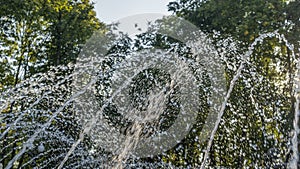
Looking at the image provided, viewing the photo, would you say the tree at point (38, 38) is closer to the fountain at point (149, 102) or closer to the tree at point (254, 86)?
the fountain at point (149, 102)

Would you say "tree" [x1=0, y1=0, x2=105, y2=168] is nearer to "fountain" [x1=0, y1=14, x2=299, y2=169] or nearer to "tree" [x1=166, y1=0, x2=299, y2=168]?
"fountain" [x1=0, y1=14, x2=299, y2=169]

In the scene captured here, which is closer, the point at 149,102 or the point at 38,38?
the point at 149,102

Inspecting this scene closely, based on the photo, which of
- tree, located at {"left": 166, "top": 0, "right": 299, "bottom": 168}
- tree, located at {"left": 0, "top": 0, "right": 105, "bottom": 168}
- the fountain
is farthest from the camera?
tree, located at {"left": 0, "top": 0, "right": 105, "bottom": 168}

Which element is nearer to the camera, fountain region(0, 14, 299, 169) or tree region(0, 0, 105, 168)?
fountain region(0, 14, 299, 169)

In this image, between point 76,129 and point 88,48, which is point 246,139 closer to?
point 76,129

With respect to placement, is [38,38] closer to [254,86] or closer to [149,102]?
[149,102]

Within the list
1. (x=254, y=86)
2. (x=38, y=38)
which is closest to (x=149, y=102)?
(x=254, y=86)

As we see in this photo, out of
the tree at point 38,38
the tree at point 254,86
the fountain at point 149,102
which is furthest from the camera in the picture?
the tree at point 38,38

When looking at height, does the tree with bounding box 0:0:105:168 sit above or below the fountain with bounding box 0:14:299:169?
above

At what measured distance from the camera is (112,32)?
38.6ft

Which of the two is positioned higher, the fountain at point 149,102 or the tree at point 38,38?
the tree at point 38,38

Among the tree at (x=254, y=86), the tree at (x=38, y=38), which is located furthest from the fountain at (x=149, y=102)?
the tree at (x=38, y=38)

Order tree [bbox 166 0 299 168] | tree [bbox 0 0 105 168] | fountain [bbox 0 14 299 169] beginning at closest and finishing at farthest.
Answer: tree [bbox 166 0 299 168], fountain [bbox 0 14 299 169], tree [bbox 0 0 105 168]

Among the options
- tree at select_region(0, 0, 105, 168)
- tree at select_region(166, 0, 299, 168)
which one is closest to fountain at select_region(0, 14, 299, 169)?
tree at select_region(166, 0, 299, 168)
